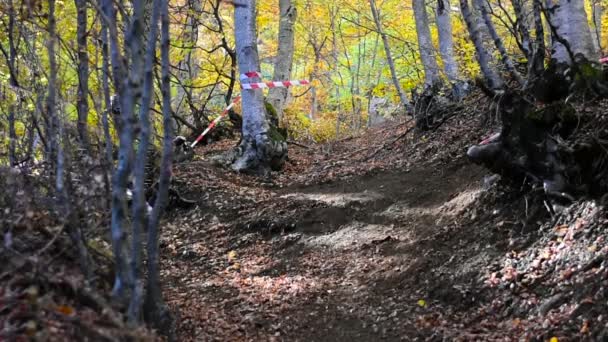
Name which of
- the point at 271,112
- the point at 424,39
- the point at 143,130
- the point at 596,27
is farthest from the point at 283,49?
the point at 143,130

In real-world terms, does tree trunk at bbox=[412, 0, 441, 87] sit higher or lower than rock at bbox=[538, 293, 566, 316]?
higher

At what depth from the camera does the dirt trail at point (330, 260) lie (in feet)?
14.1

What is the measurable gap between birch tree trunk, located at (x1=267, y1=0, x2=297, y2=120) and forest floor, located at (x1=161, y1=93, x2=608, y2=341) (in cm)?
454

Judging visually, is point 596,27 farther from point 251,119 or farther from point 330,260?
point 330,260

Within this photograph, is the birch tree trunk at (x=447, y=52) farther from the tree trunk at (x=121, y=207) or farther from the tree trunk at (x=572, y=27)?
the tree trunk at (x=121, y=207)

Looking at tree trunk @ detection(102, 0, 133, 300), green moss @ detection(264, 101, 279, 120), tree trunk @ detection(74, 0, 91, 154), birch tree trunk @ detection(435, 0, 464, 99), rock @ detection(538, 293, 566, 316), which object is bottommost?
rock @ detection(538, 293, 566, 316)

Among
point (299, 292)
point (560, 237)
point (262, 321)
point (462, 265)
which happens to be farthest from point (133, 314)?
point (560, 237)

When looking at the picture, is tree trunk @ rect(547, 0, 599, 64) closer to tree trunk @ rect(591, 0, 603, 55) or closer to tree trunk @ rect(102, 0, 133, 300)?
tree trunk @ rect(591, 0, 603, 55)

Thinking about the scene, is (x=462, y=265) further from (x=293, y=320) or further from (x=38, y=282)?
(x=38, y=282)

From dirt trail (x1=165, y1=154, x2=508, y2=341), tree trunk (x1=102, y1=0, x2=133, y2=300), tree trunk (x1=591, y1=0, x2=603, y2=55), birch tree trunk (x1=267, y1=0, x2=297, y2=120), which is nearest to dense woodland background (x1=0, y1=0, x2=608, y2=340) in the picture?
tree trunk (x1=102, y1=0, x2=133, y2=300)

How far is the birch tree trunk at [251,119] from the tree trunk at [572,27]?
532cm

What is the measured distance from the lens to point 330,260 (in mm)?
5629

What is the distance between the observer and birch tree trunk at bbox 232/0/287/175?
363 inches

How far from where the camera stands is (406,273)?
15.8 ft
